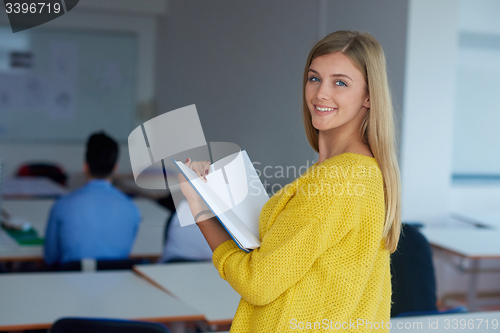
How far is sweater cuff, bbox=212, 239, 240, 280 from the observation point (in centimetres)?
98

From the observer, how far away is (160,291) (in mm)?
2004

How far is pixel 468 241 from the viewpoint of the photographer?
309 centimetres

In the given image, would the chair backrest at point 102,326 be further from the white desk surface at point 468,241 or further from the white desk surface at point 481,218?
the white desk surface at point 481,218

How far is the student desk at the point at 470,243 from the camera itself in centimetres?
281

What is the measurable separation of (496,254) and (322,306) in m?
2.24

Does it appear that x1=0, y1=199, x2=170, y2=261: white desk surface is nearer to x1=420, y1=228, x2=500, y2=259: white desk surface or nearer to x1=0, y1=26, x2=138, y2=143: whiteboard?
x1=420, y1=228, x2=500, y2=259: white desk surface

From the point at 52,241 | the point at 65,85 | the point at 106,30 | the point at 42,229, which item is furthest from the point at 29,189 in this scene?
the point at 106,30

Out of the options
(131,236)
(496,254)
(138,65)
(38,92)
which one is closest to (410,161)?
(496,254)

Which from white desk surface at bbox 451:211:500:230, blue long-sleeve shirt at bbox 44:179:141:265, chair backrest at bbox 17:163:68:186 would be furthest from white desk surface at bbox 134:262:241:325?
chair backrest at bbox 17:163:68:186

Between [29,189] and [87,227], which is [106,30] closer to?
[29,189]

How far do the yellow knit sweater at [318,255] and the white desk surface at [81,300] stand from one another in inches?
34.8

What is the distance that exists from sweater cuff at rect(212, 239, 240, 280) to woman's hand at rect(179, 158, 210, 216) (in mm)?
86

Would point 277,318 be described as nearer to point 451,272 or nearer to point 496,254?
point 496,254

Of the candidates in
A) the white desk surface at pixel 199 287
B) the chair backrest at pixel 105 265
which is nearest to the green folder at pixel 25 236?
the chair backrest at pixel 105 265
